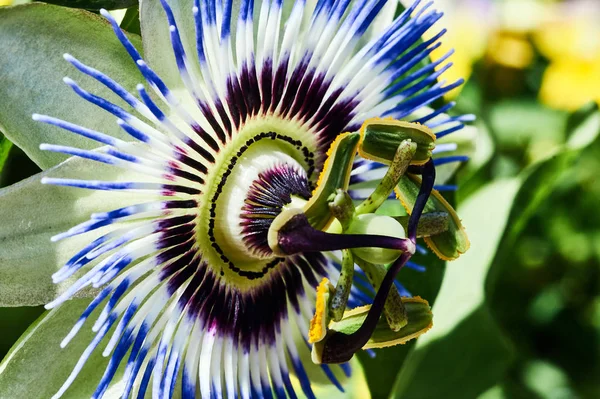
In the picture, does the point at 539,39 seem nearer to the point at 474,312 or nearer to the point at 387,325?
the point at 474,312

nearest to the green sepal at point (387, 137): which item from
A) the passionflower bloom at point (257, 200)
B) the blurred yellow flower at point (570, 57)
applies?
the passionflower bloom at point (257, 200)

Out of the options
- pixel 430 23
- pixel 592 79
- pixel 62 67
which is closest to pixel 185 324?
pixel 62 67

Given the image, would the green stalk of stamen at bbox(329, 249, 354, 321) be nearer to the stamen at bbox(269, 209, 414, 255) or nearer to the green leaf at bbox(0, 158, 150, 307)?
the stamen at bbox(269, 209, 414, 255)

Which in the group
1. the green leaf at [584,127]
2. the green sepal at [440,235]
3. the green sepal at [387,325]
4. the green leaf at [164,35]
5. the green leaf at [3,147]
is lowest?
the green sepal at [387,325]

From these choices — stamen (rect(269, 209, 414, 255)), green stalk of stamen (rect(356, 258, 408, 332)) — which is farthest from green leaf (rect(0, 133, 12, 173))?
green stalk of stamen (rect(356, 258, 408, 332))

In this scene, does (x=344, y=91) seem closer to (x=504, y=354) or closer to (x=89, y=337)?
(x=89, y=337)

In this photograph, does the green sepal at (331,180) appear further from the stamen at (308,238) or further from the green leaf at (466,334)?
the green leaf at (466,334)
